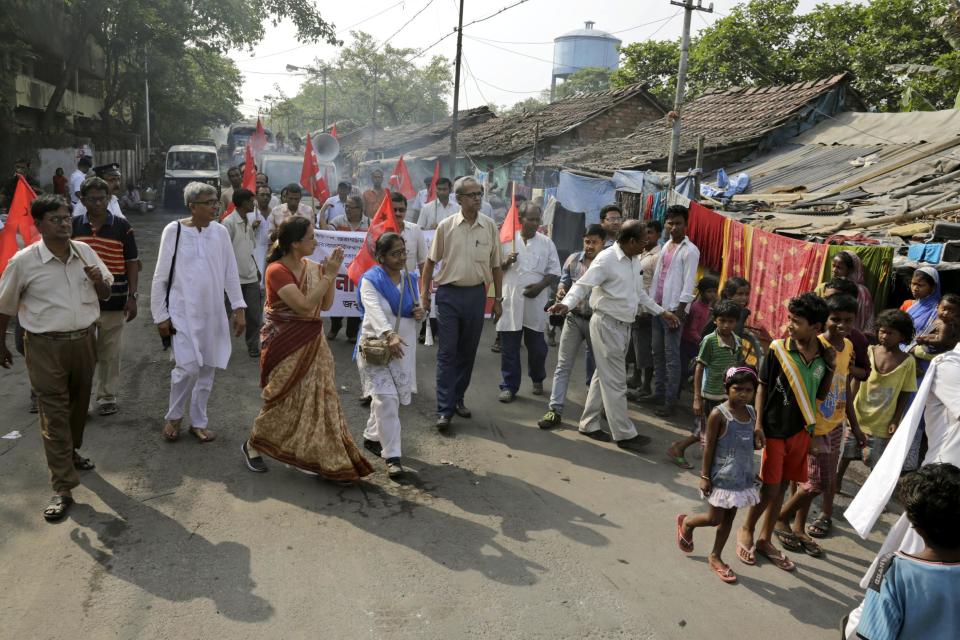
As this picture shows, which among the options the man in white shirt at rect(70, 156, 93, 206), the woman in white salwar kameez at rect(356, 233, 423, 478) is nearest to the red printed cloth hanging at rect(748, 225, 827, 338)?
the woman in white salwar kameez at rect(356, 233, 423, 478)

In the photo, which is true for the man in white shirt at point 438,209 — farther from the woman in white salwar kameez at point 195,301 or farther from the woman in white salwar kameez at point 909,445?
the woman in white salwar kameez at point 909,445

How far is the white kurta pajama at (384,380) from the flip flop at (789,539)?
2475 millimetres

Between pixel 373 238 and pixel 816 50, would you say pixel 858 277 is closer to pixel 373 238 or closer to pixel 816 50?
pixel 373 238

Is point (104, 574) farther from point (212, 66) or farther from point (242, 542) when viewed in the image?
point (212, 66)

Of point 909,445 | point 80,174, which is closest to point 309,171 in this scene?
point 80,174

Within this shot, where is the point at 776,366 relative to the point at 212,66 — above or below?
below

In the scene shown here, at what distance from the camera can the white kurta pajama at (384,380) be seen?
4.97m

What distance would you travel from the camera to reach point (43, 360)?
14.2 feet

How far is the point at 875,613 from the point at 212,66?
3348 cm

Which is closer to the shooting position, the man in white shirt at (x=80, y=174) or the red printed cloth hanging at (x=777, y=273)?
the red printed cloth hanging at (x=777, y=273)

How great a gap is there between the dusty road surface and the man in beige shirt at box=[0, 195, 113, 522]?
1.18ft

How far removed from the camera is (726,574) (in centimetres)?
401

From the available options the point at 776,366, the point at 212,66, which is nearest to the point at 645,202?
the point at 776,366

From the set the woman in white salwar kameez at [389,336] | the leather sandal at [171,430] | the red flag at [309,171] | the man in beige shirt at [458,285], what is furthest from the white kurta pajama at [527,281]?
the red flag at [309,171]
